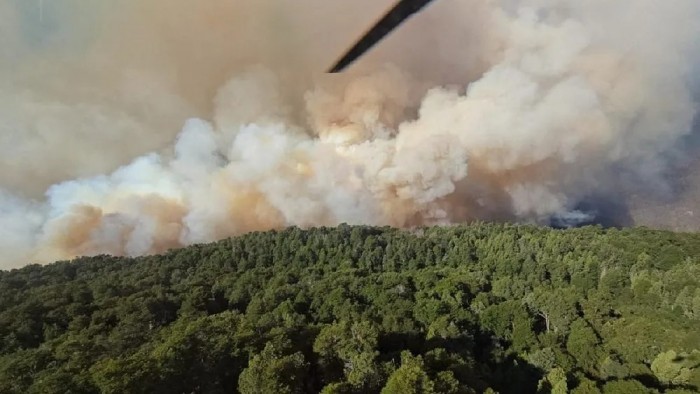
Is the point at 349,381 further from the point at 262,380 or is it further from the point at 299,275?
the point at 299,275

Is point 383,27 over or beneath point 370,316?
beneath

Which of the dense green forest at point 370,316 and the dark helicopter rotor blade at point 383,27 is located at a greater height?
the dense green forest at point 370,316

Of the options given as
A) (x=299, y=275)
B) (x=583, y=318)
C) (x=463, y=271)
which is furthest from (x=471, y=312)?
(x=299, y=275)

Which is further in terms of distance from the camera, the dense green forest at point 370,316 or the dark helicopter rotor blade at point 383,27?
the dense green forest at point 370,316

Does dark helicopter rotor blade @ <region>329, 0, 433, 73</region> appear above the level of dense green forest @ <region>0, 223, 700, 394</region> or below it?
below

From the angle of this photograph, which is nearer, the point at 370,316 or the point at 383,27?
the point at 383,27
